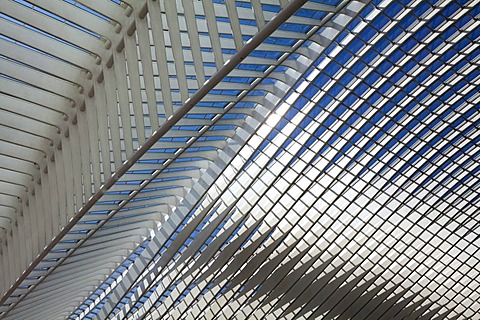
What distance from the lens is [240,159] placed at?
82.5 feet

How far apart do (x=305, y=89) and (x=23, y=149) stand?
408 inches

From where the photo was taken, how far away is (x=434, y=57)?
2289cm

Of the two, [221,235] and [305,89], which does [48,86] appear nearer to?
[305,89]

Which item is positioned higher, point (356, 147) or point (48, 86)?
point (48, 86)

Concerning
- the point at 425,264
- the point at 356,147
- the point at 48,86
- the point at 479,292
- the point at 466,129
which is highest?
the point at 48,86

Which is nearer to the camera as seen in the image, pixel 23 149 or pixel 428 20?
pixel 23 149

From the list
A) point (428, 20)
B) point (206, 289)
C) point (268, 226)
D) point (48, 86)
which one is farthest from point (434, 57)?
point (206, 289)

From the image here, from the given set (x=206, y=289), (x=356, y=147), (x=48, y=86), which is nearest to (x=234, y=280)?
(x=206, y=289)

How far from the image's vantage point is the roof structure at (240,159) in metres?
13.8

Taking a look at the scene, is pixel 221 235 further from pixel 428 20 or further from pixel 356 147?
pixel 428 20

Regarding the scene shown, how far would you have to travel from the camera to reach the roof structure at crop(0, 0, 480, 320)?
1381cm

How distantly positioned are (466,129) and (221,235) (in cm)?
1249

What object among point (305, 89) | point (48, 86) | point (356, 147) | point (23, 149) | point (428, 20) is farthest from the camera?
point (356, 147)

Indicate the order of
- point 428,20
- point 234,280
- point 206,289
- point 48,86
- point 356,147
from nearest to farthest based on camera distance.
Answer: point 48,86
point 428,20
point 356,147
point 234,280
point 206,289
